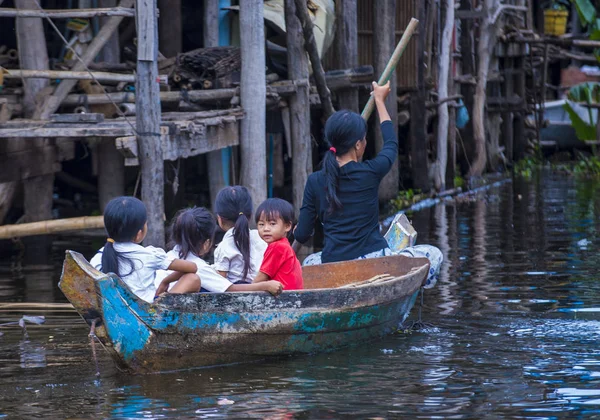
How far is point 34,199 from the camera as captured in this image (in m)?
9.38

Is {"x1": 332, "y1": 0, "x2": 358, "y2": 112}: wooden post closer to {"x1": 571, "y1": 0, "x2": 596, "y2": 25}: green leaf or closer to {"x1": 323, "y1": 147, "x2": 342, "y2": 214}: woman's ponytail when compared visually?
{"x1": 323, "y1": 147, "x2": 342, "y2": 214}: woman's ponytail

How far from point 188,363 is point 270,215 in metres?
0.94

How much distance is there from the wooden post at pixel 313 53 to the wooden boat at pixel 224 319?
4.02 metres

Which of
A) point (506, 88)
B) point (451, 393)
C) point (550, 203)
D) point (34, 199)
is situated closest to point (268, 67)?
point (34, 199)

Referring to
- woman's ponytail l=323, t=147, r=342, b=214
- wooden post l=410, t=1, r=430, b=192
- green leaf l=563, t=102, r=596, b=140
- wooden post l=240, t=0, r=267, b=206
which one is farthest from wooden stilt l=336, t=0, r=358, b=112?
green leaf l=563, t=102, r=596, b=140

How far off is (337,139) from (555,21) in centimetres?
1440

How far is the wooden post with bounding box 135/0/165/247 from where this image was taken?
299 inches

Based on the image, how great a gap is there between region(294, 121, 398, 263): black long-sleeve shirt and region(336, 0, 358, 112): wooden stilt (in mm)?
5322

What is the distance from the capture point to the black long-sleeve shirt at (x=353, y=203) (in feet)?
20.6

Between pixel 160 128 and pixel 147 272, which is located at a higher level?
pixel 160 128

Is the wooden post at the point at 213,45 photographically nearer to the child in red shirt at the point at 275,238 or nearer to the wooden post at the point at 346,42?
the wooden post at the point at 346,42

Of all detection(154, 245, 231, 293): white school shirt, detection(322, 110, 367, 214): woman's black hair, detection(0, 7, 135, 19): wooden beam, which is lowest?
detection(154, 245, 231, 293): white school shirt

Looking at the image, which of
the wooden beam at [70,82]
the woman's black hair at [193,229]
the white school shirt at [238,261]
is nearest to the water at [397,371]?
the white school shirt at [238,261]

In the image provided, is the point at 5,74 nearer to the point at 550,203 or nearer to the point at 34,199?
the point at 34,199
